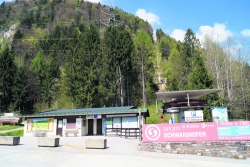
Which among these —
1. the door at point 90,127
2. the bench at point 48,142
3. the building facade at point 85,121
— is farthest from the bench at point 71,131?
the bench at point 48,142

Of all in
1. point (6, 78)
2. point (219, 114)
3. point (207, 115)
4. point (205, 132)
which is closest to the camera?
point (205, 132)

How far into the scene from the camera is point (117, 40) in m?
39.4

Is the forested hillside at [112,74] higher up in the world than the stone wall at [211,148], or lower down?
higher up

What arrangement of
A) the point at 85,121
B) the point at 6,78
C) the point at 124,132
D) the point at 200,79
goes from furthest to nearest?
1. the point at 6,78
2. the point at 200,79
3. the point at 85,121
4. the point at 124,132

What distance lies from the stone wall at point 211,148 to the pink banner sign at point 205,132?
292mm

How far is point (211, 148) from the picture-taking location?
1220cm

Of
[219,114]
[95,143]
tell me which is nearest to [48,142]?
[95,143]

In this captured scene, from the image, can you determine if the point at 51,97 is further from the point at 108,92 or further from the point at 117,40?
the point at 117,40

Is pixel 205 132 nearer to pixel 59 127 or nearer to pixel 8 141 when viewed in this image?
pixel 8 141

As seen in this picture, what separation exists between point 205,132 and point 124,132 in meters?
10.5

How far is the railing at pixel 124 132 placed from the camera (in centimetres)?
2059

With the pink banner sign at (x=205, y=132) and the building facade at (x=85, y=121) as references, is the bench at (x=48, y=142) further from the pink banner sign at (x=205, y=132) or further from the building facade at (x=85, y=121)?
the building facade at (x=85, y=121)

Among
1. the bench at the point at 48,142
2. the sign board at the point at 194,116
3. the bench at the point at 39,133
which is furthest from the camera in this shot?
the bench at the point at 39,133

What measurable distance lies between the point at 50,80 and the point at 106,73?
48.6 ft
